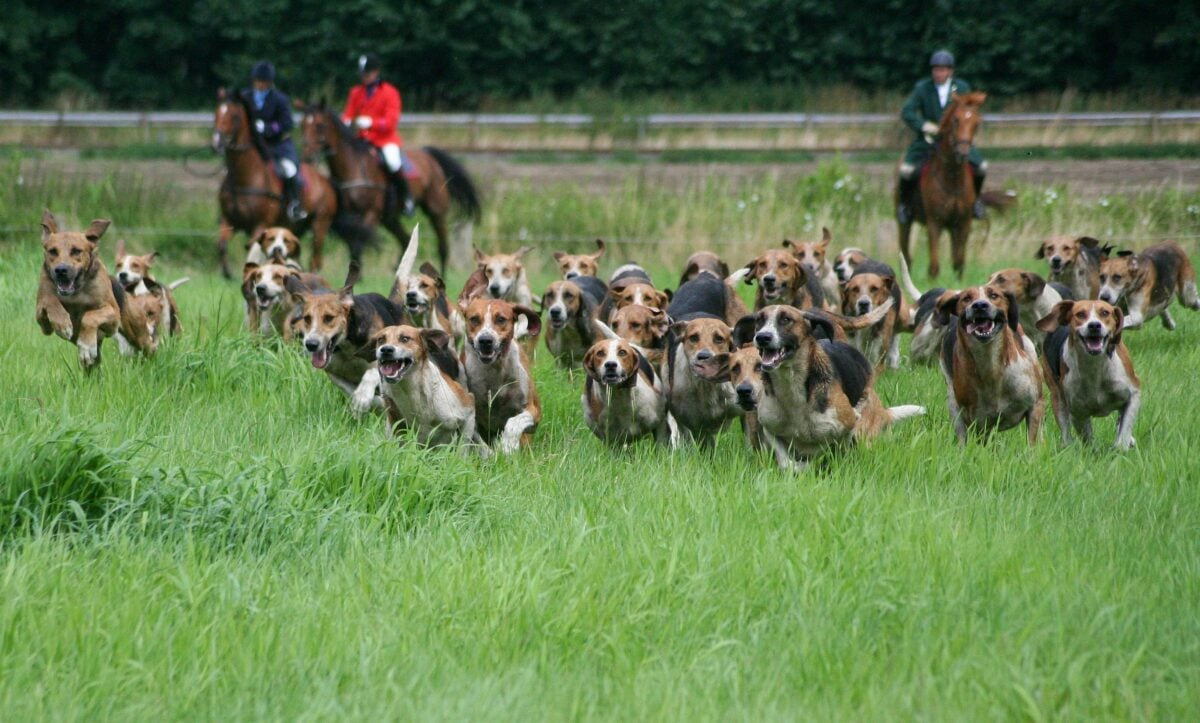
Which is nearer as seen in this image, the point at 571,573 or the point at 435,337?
the point at 571,573

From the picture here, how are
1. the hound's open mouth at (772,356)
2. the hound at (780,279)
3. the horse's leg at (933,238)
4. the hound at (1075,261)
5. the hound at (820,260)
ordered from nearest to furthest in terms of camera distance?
the hound's open mouth at (772,356), the hound at (780,279), the hound at (1075,261), the hound at (820,260), the horse's leg at (933,238)

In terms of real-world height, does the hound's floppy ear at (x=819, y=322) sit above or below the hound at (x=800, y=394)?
above

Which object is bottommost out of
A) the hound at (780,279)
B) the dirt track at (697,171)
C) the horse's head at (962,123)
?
the dirt track at (697,171)

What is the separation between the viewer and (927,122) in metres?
16.8

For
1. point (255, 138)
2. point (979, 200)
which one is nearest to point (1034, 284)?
point (979, 200)

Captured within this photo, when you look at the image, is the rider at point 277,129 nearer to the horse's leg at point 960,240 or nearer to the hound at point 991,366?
the horse's leg at point 960,240

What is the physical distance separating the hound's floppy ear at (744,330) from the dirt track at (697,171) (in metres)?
13.1

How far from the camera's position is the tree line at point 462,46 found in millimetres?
37094

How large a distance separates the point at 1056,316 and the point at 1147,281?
10.5 feet

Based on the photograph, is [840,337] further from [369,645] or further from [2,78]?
[2,78]

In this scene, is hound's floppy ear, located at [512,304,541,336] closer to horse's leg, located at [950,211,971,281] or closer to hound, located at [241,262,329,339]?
hound, located at [241,262,329,339]

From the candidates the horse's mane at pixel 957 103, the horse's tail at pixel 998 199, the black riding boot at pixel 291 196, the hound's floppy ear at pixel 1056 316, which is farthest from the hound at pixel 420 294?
the horse's tail at pixel 998 199

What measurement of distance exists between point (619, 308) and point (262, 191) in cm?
856

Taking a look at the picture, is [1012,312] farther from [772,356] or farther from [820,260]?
[820,260]
